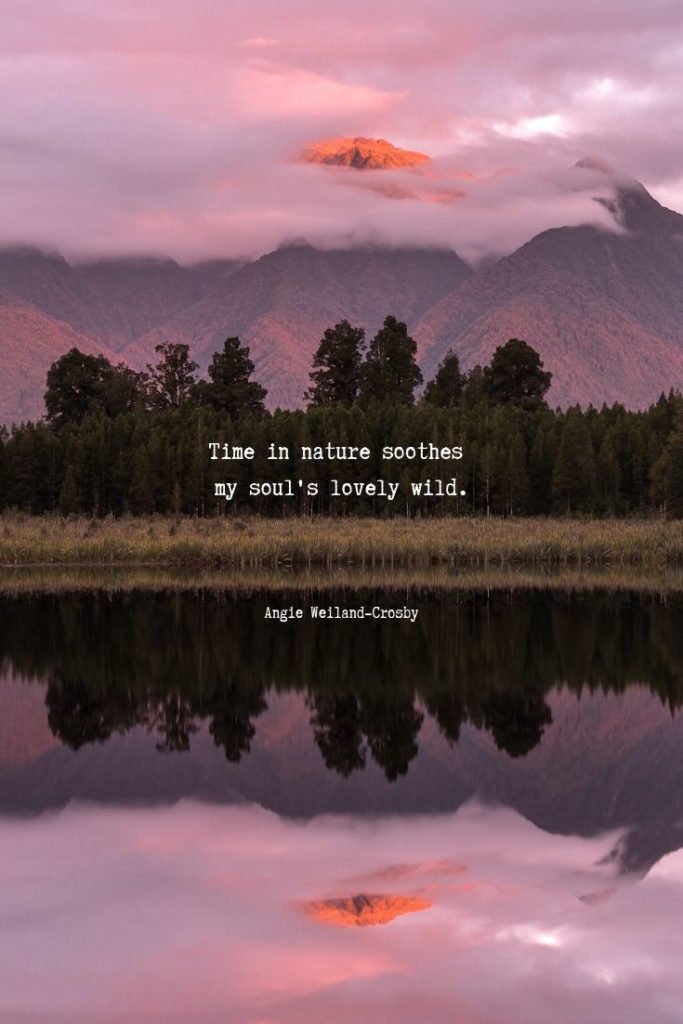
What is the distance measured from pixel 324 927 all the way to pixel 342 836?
314 centimetres

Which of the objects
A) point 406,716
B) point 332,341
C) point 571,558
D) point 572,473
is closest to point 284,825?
point 406,716

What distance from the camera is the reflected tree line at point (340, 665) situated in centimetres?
2264

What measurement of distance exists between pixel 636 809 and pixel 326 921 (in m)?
5.67

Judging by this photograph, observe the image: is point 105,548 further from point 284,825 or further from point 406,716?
point 284,825

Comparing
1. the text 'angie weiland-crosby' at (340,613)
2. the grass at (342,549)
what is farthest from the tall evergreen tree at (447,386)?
the text 'angie weiland-crosby' at (340,613)

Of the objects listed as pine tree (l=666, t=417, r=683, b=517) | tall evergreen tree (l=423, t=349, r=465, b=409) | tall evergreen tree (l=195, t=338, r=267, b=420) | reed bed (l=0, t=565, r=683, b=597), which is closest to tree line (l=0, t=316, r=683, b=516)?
pine tree (l=666, t=417, r=683, b=517)

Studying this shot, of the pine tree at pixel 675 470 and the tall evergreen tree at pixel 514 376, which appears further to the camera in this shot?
the tall evergreen tree at pixel 514 376

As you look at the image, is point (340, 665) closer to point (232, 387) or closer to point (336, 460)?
point (336, 460)

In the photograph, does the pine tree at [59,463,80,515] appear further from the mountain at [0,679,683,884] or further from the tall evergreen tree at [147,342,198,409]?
the mountain at [0,679,683,884]

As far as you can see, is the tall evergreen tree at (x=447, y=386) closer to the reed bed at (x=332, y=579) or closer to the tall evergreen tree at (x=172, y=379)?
the tall evergreen tree at (x=172, y=379)

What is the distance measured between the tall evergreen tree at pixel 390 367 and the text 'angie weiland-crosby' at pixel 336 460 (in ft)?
105

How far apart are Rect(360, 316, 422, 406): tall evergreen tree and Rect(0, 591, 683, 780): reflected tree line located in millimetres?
90616

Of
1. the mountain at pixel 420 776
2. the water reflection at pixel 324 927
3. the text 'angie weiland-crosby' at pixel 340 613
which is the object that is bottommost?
the water reflection at pixel 324 927

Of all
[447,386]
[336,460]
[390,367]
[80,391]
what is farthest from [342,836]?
[447,386]
